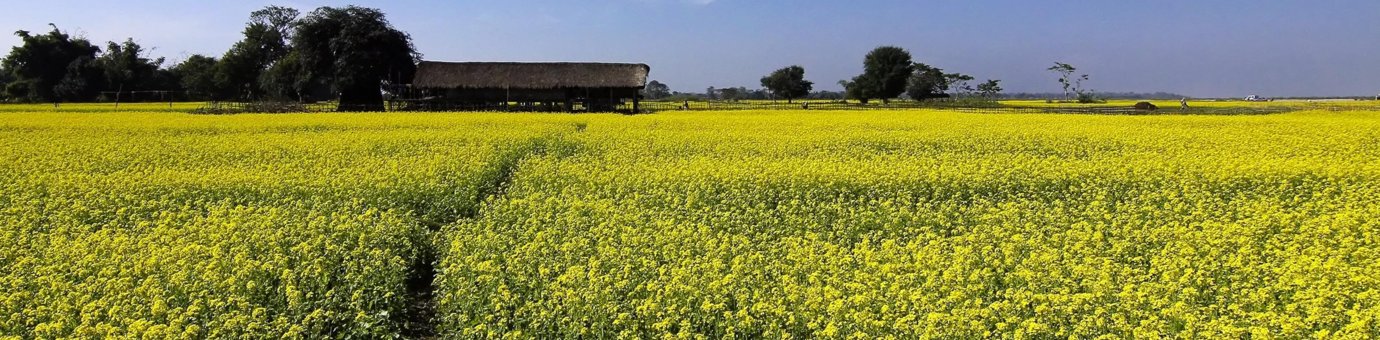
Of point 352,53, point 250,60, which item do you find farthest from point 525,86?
point 250,60

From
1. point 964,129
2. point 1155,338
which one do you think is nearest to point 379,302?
point 1155,338

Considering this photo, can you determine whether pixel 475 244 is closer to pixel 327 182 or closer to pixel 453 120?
pixel 327 182

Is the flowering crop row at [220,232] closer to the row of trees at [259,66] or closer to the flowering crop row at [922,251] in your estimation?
the flowering crop row at [922,251]

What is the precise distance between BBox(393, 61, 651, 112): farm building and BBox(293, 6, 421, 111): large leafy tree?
251cm

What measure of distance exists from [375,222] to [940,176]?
793 cm

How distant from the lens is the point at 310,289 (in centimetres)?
670

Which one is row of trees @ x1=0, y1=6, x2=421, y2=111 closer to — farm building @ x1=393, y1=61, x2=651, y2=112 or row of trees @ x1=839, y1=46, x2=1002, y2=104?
farm building @ x1=393, y1=61, x2=651, y2=112

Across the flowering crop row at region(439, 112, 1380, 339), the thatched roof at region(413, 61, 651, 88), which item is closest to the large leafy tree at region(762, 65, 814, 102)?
the thatched roof at region(413, 61, 651, 88)

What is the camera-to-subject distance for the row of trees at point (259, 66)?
4569 centimetres

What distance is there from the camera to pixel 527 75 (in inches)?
1735

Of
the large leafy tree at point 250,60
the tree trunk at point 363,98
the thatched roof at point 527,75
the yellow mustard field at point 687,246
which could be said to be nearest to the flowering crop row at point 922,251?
the yellow mustard field at point 687,246

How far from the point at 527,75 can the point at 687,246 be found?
1491 inches

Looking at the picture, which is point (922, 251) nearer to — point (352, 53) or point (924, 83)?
point (352, 53)

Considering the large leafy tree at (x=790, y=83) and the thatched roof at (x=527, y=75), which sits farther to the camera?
the large leafy tree at (x=790, y=83)
